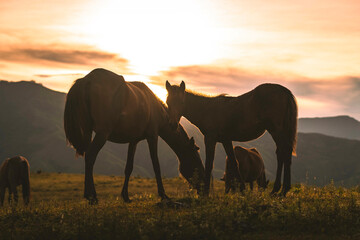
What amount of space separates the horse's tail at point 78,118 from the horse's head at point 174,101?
8.11ft

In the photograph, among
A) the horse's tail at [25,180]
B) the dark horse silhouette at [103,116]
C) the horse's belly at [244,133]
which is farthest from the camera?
the horse's tail at [25,180]

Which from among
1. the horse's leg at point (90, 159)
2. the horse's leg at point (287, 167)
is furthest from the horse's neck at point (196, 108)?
the horse's leg at point (90, 159)

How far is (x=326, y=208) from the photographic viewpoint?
7852mm

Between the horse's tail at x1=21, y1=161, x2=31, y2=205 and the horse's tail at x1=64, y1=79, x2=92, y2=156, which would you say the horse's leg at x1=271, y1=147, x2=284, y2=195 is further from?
the horse's tail at x1=21, y1=161, x2=31, y2=205

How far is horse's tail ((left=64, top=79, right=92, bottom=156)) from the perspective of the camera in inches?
393

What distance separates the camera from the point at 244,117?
451 inches

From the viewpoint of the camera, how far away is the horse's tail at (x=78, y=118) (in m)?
9.98

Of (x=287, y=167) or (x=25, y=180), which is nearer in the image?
(x=287, y=167)

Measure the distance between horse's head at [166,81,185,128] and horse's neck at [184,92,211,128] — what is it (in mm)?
963

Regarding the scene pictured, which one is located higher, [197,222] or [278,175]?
[278,175]

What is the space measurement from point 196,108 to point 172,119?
144 centimetres

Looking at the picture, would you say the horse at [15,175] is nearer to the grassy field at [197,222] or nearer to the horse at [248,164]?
the horse at [248,164]

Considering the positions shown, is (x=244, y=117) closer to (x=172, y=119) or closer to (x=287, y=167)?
(x=287, y=167)

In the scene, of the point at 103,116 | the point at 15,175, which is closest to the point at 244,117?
the point at 103,116
